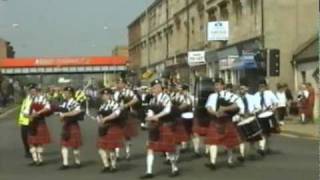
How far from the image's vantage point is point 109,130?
16859 millimetres

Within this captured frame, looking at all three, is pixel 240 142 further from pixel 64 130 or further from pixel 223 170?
pixel 64 130

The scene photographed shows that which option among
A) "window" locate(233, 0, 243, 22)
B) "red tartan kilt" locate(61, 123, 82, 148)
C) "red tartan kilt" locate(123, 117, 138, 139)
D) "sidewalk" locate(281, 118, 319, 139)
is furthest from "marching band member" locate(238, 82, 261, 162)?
"window" locate(233, 0, 243, 22)

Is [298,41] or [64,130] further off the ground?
[298,41]

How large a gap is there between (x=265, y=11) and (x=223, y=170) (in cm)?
2977

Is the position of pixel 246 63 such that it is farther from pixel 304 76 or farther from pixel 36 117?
pixel 36 117

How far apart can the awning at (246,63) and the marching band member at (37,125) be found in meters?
26.8

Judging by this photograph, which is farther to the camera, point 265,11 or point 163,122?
point 265,11

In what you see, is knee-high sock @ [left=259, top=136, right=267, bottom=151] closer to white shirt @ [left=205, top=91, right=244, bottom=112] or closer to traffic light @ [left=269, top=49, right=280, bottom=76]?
white shirt @ [left=205, top=91, right=244, bottom=112]

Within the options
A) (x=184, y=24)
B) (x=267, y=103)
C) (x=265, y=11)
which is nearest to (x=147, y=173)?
(x=267, y=103)

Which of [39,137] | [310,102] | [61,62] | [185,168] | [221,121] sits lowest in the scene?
[185,168]

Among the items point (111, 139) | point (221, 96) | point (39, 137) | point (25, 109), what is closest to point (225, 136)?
point (221, 96)

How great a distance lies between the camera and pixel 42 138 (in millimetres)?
18875

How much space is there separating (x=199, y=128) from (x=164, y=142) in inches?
162

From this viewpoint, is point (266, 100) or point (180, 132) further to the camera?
point (266, 100)
